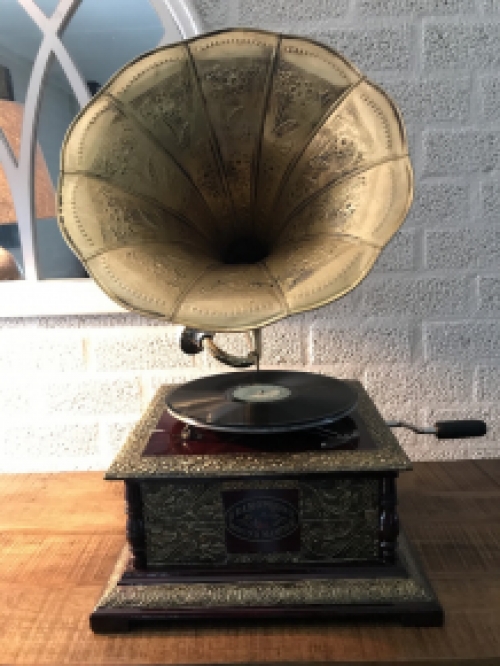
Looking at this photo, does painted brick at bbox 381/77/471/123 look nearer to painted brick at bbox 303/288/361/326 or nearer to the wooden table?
painted brick at bbox 303/288/361/326

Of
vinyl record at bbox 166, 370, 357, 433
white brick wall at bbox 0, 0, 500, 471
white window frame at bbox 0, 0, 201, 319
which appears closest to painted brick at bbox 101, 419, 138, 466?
white brick wall at bbox 0, 0, 500, 471

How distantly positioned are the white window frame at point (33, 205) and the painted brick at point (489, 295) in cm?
82

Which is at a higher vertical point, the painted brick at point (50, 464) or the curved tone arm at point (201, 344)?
the curved tone arm at point (201, 344)

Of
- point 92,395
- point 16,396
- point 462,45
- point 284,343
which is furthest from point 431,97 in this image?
point 16,396

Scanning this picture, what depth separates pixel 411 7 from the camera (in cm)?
120

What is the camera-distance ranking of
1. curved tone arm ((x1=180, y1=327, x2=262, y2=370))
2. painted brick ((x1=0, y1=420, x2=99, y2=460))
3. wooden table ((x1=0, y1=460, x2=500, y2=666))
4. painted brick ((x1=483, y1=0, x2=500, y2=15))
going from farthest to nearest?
painted brick ((x1=0, y1=420, x2=99, y2=460)), painted brick ((x1=483, y1=0, x2=500, y2=15)), curved tone arm ((x1=180, y1=327, x2=262, y2=370)), wooden table ((x1=0, y1=460, x2=500, y2=666))

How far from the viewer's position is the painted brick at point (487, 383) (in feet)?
4.40

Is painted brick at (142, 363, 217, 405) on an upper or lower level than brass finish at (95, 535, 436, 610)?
upper

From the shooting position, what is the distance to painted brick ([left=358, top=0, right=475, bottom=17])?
1201 millimetres

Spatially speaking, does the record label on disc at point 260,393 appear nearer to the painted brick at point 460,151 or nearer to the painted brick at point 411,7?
the painted brick at point 460,151

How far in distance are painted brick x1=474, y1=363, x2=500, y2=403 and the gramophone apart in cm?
54

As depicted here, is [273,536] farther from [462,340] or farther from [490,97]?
[490,97]

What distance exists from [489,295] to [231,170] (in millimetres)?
687

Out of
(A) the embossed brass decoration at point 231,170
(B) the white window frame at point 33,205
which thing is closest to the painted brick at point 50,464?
(B) the white window frame at point 33,205
